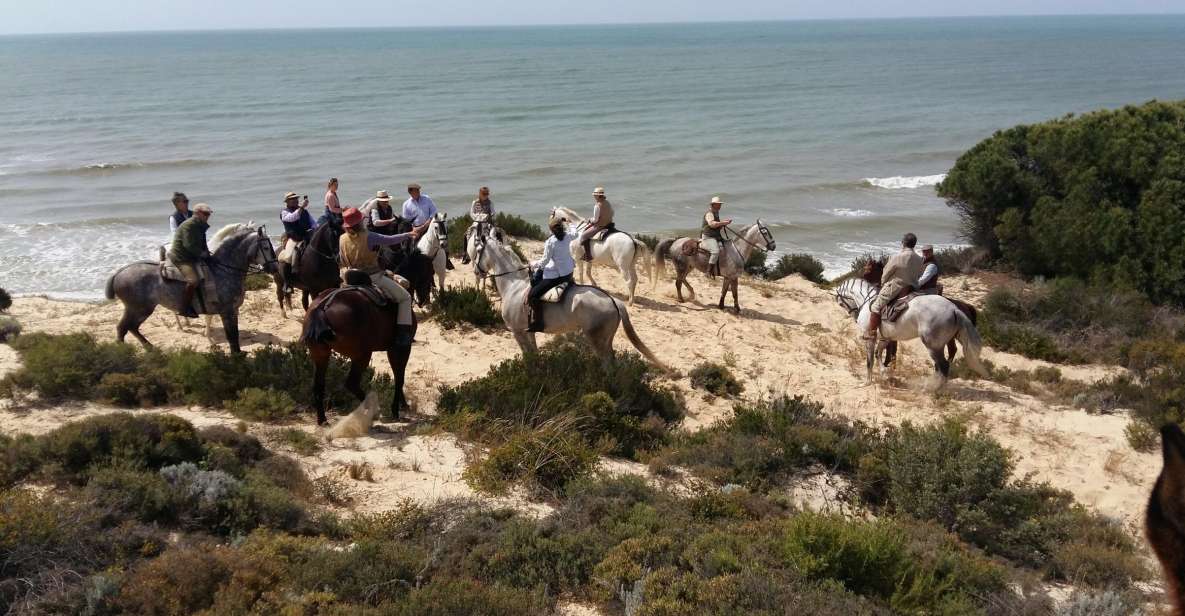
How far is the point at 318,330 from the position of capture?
9.27 metres

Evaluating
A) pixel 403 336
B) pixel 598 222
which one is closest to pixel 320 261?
pixel 403 336

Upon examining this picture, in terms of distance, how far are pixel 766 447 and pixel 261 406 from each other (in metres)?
5.64

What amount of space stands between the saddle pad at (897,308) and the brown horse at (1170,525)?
1099 cm

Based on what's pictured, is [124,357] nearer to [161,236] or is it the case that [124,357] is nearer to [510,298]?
[510,298]

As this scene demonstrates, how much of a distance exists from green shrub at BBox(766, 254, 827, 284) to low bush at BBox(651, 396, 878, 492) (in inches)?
457

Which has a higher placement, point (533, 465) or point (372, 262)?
point (372, 262)

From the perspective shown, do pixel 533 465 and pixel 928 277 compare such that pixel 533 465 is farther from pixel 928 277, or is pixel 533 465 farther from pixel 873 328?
pixel 928 277

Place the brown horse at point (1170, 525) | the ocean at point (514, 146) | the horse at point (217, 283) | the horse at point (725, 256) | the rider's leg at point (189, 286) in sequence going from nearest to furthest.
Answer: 1. the brown horse at point (1170, 525)
2. the rider's leg at point (189, 286)
3. the horse at point (217, 283)
4. the horse at point (725, 256)
5. the ocean at point (514, 146)

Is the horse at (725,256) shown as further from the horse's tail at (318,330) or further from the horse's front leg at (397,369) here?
the horse's tail at (318,330)

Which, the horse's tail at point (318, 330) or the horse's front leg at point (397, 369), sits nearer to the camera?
the horse's tail at point (318, 330)

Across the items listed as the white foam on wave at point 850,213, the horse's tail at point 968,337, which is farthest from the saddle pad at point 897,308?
the white foam on wave at point 850,213

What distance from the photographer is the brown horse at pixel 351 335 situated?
934 centimetres

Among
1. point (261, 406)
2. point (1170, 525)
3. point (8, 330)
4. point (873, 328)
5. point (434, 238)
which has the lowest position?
point (873, 328)

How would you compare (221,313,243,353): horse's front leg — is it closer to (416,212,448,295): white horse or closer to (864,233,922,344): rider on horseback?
(416,212,448,295): white horse
